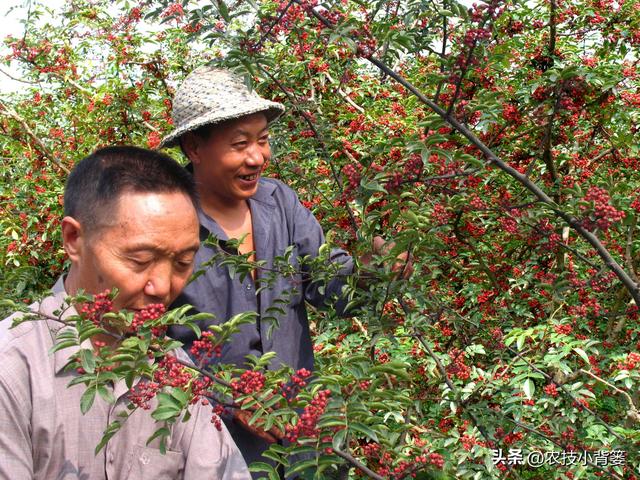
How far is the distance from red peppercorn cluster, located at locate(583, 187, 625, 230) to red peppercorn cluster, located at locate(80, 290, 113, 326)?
121cm

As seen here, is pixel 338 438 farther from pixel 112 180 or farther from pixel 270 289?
pixel 270 289

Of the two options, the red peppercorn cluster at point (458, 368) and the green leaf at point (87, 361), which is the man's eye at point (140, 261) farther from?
the red peppercorn cluster at point (458, 368)

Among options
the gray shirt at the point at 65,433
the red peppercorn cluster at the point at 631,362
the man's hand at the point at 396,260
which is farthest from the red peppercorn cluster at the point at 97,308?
the red peppercorn cluster at the point at 631,362

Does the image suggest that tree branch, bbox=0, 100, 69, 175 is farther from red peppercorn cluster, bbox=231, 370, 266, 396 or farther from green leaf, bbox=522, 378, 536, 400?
red peppercorn cluster, bbox=231, 370, 266, 396

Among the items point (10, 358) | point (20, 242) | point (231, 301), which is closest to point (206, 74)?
point (231, 301)

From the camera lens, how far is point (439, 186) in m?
2.03

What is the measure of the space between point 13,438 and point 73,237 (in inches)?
17.0

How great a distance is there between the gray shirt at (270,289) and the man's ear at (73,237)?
0.69m

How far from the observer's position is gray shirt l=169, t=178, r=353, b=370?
2330mm

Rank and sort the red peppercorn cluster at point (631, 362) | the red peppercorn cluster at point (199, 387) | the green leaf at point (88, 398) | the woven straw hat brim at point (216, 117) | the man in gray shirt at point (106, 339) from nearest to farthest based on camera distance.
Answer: the green leaf at point (88, 398) < the red peppercorn cluster at point (199, 387) < the man in gray shirt at point (106, 339) < the woven straw hat brim at point (216, 117) < the red peppercorn cluster at point (631, 362)

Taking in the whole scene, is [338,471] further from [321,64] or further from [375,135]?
[321,64]

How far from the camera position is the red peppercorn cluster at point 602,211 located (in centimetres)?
178

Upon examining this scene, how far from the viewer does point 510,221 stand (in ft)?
7.52

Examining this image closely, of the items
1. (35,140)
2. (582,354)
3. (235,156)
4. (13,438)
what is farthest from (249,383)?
(35,140)
